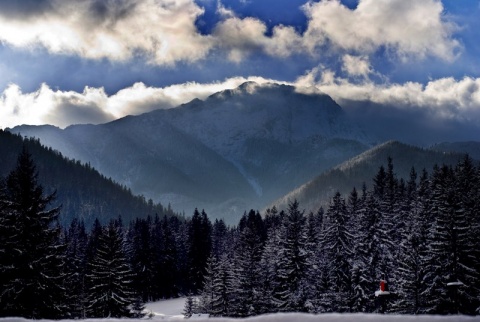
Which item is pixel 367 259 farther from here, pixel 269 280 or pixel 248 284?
pixel 248 284

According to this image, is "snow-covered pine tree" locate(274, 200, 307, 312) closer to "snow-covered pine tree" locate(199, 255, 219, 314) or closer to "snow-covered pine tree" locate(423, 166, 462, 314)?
"snow-covered pine tree" locate(199, 255, 219, 314)

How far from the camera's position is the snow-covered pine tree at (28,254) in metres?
24.8

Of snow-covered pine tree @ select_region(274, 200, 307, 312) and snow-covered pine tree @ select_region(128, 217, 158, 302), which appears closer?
snow-covered pine tree @ select_region(274, 200, 307, 312)

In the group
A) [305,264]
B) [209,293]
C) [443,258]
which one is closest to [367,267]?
[305,264]

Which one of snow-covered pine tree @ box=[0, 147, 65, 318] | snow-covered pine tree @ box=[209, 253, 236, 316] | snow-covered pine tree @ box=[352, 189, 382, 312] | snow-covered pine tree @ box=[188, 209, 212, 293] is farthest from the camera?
snow-covered pine tree @ box=[188, 209, 212, 293]

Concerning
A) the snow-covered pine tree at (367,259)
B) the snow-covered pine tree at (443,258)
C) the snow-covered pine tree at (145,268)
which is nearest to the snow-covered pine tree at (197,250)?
the snow-covered pine tree at (145,268)

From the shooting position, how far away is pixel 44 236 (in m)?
26.8

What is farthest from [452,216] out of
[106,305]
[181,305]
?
[181,305]

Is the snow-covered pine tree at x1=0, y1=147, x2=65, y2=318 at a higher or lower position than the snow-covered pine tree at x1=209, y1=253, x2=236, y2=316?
higher

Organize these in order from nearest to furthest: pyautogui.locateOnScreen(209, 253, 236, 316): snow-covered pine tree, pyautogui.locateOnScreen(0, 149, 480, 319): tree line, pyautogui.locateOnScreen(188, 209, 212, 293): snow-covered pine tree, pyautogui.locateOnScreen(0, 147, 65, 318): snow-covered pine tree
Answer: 1. pyautogui.locateOnScreen(0, 147, 65, 318): snow-covered pine tree
2. pyautogui.locateOnScreen(0, 149, 480, 319): tree line
3. pyautogui.locateOnScreen(209, 253, 236, 316): snow-covered pine tree
4. pyautogui.locateOnScreen(188, 209, 212, 293): snow-covered pine tree

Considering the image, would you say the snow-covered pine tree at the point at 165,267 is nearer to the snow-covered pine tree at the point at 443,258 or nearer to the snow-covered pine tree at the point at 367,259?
the snow-covered pine tree at the point at 367,259

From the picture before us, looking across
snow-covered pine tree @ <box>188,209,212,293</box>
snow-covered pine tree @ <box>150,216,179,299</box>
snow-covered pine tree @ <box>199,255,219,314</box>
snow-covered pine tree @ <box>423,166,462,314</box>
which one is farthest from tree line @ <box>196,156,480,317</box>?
snow-covered pine tree @ <box>188,209,212,293</box>

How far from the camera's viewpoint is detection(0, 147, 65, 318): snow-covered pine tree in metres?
24.8

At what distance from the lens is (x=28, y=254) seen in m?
25.8
